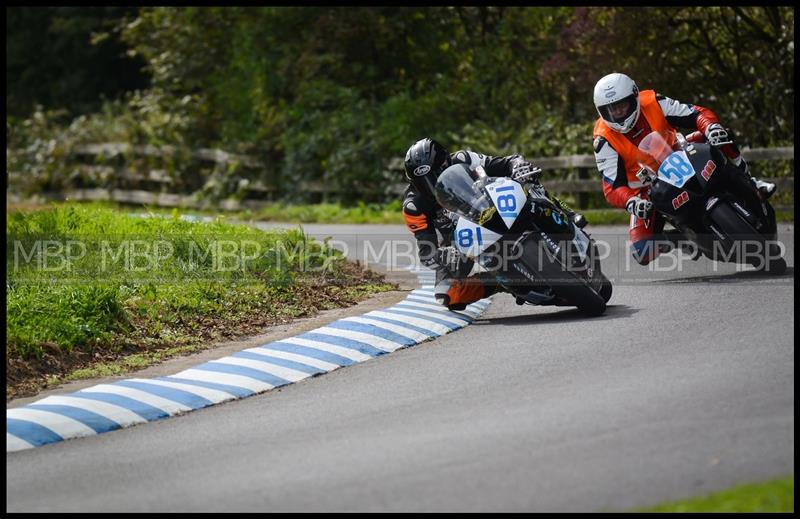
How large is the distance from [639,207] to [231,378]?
483 centimetres

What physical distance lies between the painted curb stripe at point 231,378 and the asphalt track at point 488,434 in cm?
20

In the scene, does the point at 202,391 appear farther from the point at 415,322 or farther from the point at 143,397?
the point at 415,322

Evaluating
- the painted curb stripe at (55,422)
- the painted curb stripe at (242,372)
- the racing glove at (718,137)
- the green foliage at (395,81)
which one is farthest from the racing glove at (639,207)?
the green foliage at (395,81)

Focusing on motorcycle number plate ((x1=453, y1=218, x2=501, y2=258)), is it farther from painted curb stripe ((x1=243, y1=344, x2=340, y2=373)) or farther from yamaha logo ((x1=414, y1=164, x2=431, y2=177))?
painted curb stripe ((x1=243, y1=344, x2=340, y2=373))

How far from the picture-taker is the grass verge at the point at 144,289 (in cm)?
1062

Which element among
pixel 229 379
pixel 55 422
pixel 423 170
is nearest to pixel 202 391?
pixel 229 379

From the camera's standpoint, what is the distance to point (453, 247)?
12.0 m

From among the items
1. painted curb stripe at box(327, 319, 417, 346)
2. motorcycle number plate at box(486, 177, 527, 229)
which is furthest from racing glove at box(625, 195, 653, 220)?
painted curb stripe at box(327, 319, 417, 346)

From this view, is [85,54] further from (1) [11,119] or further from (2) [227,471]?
(2) [227,471]

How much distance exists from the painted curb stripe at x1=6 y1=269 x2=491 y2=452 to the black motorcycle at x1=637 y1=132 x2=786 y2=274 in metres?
2.16

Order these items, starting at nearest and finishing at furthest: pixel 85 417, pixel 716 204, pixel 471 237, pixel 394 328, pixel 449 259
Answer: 1. pixel 85 417
2. pixel 394 328
3. pixel 471 237
4. pixel 449 259
5. pixel 716 204

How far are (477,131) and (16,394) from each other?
17.1 metres

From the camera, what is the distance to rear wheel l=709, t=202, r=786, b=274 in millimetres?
12211

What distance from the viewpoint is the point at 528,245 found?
11.1m
